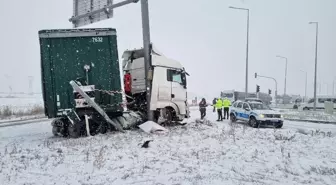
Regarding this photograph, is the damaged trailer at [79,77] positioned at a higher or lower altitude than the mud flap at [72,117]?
higher

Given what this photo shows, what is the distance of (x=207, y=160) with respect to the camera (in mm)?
7617

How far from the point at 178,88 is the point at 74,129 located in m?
5.29

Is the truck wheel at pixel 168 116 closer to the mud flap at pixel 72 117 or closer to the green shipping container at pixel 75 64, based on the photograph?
the green shipping container at pixel 75 64

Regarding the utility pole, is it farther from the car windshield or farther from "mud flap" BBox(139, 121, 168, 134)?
the car windshield

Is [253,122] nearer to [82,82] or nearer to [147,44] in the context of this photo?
[147,44]

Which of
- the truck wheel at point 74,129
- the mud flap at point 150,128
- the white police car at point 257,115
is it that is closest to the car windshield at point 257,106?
the white police car at point 257,115

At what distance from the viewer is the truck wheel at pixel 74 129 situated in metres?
11.6

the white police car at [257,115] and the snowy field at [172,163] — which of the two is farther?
the white police car at [257,115]

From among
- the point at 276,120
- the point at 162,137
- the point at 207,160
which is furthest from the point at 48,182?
the point at 276,120

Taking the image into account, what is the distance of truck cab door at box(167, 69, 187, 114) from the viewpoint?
567 inches

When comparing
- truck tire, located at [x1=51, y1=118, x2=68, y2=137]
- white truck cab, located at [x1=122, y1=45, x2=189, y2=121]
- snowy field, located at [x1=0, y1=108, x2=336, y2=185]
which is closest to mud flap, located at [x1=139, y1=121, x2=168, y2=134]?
white truck cab, located at [x1=122, y1=45, x2=189, y2=121]

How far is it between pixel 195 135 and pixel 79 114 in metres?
4.31

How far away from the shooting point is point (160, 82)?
44.9ft

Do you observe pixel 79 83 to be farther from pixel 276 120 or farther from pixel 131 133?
pixel 276 120
